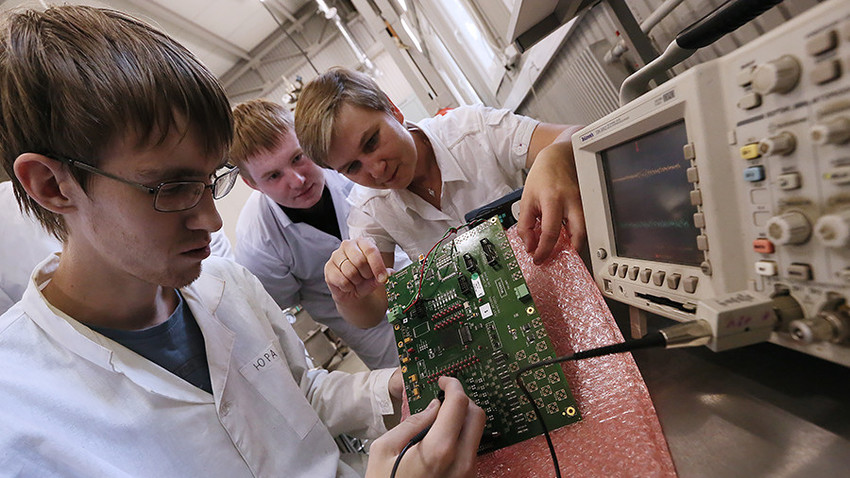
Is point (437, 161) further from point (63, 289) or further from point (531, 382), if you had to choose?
point (63, 289)

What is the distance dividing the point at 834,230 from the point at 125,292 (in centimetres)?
126

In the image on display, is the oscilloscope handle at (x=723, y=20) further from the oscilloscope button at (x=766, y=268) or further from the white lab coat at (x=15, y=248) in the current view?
the white lab coat at (x=15, y=248)

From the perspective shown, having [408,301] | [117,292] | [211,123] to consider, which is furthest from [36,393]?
[408,301]

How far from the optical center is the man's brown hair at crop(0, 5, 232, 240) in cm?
71

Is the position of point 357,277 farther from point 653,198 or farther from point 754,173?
point 754,173

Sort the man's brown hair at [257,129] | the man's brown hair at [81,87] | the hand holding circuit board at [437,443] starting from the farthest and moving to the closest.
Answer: the man's brown hair at [257,129]
the man's brown hair at [81,87]
the hand holding circuit board at [437,443]

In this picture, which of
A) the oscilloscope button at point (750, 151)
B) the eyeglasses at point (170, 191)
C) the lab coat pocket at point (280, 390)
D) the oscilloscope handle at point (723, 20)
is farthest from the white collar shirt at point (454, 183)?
the oscilloscope button at point (750, 151)

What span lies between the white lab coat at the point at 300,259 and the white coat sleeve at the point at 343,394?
0.59 m

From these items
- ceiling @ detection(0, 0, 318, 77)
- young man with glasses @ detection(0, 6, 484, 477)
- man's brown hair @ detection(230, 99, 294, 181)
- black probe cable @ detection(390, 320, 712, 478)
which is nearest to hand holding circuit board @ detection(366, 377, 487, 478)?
young man with glasses @ detection(0, 6, 484, 477)

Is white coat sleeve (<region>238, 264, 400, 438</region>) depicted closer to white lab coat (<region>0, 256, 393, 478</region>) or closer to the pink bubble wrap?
white lab coat (<region>0, 256, 393, 478</region>)

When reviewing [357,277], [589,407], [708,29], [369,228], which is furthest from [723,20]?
[369,228]

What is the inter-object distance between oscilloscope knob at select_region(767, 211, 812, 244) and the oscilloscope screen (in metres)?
0.11

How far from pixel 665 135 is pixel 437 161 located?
1.06m

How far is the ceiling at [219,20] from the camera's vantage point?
382 centimetres
